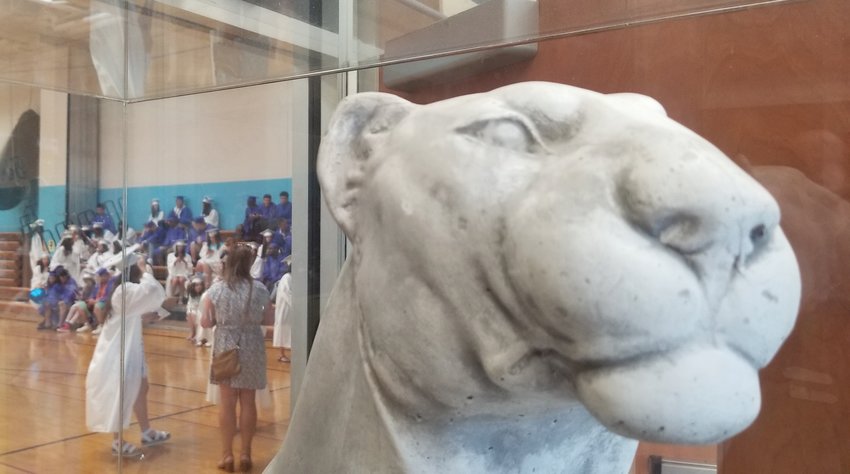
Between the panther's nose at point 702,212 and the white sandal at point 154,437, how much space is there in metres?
2.02

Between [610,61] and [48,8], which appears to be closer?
[610,61]

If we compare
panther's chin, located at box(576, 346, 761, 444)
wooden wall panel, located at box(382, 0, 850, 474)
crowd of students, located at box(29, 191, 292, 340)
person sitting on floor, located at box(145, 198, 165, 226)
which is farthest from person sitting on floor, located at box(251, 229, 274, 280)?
panther's chin, located at box(576, 346, 761, 444)

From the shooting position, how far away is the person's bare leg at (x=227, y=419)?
1915 millimetres

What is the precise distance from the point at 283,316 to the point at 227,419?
1.45 feet

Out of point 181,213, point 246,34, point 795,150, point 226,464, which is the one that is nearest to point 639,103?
point 795,150

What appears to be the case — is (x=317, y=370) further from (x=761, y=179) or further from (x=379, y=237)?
(x=761, y=179)

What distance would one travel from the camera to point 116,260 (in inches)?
75.0

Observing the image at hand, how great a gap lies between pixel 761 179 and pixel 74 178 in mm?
1793

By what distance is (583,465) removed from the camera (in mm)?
542

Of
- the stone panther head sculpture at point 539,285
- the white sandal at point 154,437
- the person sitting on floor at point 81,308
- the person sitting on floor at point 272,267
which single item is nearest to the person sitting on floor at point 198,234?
the person sitting on floor at point 272,267

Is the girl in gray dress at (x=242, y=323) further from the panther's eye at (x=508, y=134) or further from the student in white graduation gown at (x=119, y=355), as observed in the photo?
the panther's eye at (x=508, y=134)

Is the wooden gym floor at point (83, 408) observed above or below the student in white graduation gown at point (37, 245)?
below

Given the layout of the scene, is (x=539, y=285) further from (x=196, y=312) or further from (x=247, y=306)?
(x=196, y=312)

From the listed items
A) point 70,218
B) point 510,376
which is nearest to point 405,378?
point 510,376
